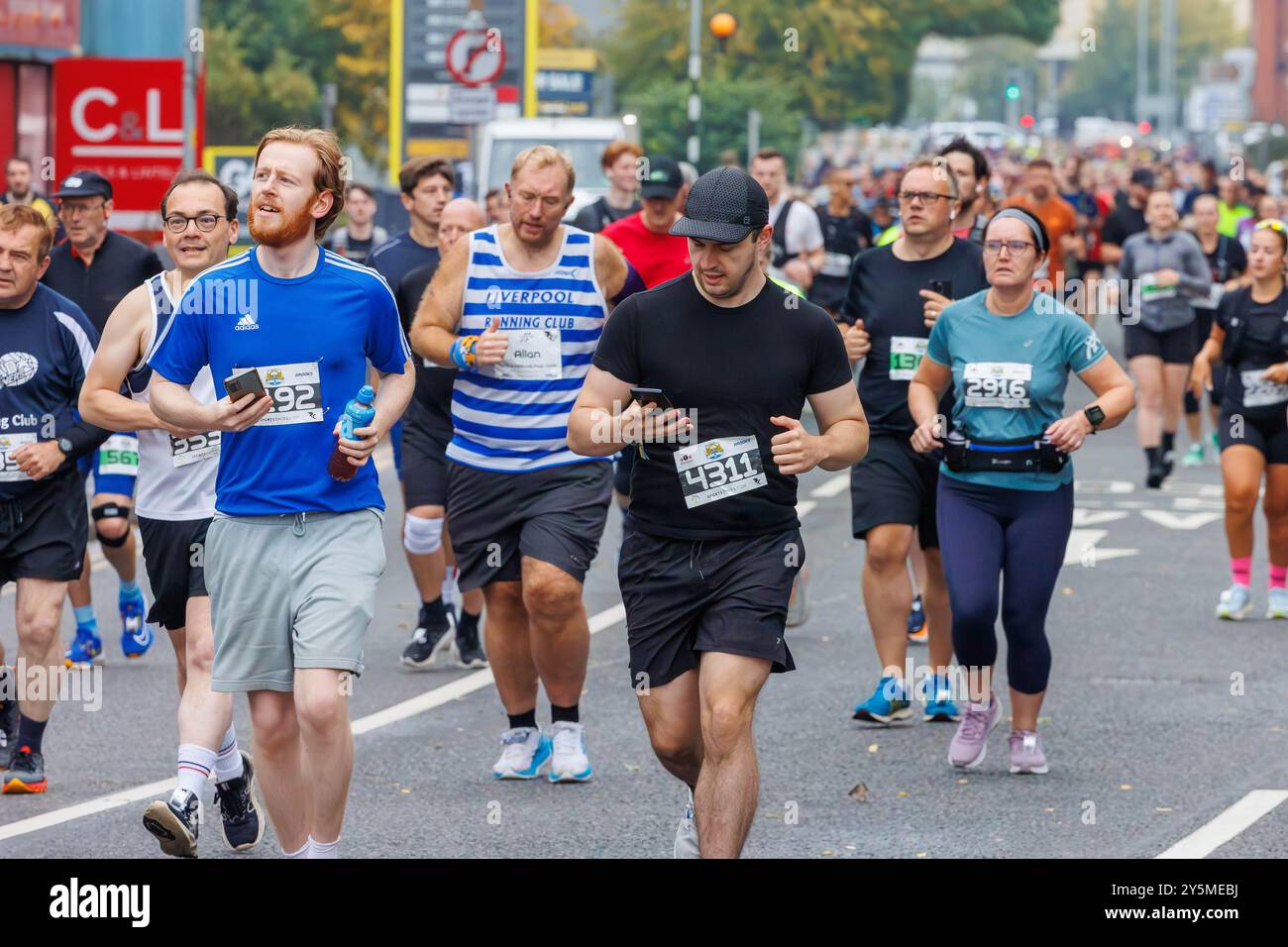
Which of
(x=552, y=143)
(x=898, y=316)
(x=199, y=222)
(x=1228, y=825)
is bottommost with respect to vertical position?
(x=1228, y=825)

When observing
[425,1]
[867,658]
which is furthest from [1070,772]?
[425,1]

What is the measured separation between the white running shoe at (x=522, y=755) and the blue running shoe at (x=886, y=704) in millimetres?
1457

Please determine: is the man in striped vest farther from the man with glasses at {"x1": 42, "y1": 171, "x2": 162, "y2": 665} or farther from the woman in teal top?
the man with glasses at {"x1": 42, "y1": 171, "x2": 162, "y2": 665}

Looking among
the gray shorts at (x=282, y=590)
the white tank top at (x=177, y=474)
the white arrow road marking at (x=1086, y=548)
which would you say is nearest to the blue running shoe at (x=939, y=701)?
the white tank top at (x=177, y=474)

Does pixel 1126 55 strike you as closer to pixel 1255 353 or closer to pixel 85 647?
pixel 1255 353

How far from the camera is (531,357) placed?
7.97 metres

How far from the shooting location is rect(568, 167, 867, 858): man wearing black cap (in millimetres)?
6027

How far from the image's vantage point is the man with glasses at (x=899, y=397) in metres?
8.90

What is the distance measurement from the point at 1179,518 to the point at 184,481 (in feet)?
31.0

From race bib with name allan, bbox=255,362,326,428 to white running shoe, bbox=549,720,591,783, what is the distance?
2404mm

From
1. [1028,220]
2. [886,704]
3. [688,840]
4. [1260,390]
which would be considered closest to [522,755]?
[886,704]

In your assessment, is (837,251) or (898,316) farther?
(837,251)

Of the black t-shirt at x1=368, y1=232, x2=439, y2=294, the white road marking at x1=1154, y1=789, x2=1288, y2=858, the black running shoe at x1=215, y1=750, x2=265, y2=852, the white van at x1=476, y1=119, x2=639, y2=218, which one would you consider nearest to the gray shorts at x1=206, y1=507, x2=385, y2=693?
the black running shoe at x1=215, y1=750, x2=265, y2=852

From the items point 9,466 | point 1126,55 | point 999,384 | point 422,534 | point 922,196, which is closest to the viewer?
point 9,466
